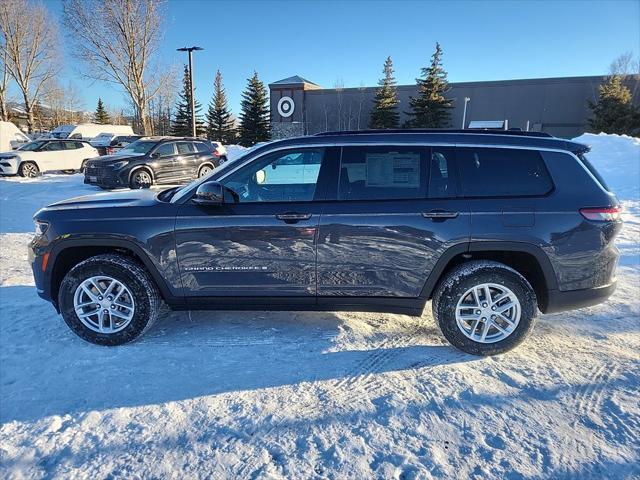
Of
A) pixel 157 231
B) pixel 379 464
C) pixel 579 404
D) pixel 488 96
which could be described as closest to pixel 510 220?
pixel 579 404

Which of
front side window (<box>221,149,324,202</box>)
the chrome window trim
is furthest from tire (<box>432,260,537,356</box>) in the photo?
front side window (<box>221,149,324,202</box>)

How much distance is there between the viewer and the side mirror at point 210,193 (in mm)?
3254

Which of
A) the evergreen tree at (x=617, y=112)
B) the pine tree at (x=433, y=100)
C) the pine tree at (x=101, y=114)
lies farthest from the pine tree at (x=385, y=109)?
the pine tree at (x=101, y=114)

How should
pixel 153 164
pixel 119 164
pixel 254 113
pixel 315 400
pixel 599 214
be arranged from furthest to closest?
pixel 254 113 < pixel 153 164 < pixel 119 164 < pixel 599 214 < pixel 315 400

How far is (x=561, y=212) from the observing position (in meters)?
3.20

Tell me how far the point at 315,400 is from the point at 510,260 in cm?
198

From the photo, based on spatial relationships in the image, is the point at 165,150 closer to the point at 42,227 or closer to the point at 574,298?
the point at 42,227

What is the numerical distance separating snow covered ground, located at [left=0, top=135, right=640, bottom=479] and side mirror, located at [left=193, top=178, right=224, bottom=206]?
1.22 m

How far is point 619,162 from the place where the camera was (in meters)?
14.6

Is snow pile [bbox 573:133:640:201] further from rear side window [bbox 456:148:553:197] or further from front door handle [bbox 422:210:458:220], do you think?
front door handle [bbox 422:210:458:220]

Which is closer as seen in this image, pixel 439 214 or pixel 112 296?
pixel 439 214

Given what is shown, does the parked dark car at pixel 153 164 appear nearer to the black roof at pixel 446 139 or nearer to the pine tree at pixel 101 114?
the black roof at pixel 446 139

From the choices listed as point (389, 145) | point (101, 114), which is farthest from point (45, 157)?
point (101, 114)

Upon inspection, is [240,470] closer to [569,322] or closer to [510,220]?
[510,220]
